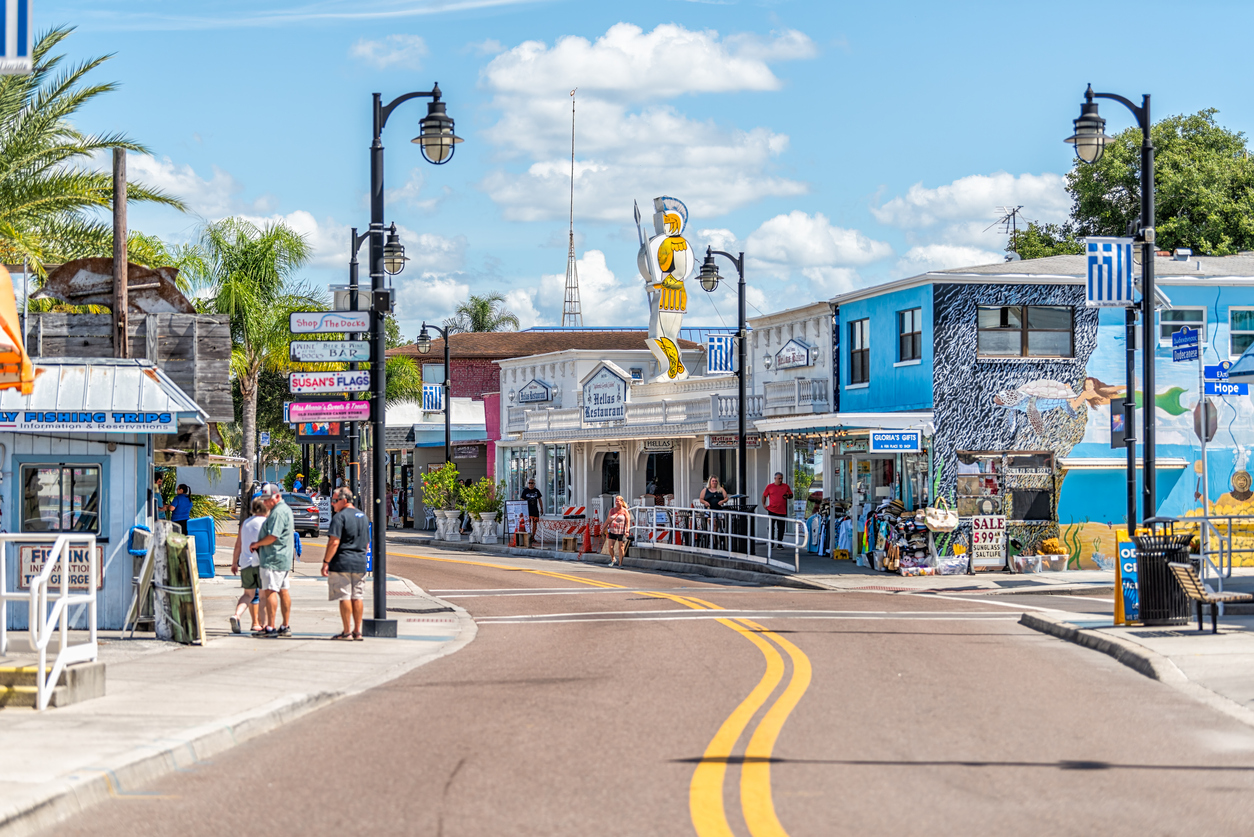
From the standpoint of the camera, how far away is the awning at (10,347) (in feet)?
36.5

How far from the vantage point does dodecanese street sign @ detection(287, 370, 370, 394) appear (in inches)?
663

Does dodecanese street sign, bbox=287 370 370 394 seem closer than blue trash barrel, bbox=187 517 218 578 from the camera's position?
Yes

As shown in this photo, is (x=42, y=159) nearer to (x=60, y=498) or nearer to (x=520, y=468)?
(x=60, y=498)

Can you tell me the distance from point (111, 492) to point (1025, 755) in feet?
36.6

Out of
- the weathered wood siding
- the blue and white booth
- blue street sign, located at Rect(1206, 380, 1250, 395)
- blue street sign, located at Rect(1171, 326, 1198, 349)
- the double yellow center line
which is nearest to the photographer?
the double yellow center line

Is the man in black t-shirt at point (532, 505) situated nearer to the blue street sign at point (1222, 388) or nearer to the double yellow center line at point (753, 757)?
the blue street sign at point (1222, 388)

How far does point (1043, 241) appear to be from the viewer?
53.7m

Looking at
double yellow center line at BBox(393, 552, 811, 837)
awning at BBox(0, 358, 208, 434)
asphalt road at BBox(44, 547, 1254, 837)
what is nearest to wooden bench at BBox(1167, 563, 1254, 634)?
asphalt road at BBox(44, 547, 1254, 837)

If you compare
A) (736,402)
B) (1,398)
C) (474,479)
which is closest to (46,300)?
(1,398)

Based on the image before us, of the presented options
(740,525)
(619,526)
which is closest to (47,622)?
(619,526)

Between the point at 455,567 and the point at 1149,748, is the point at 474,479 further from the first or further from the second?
the point at 1149,748

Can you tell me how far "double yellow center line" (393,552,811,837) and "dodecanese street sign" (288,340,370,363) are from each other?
5978 millimetres

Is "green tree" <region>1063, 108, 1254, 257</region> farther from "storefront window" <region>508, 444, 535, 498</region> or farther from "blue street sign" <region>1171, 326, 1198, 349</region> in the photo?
"blue street sign" <region>1171, 326, 1198, 349</region>

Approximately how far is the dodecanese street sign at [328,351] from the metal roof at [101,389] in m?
1.57
